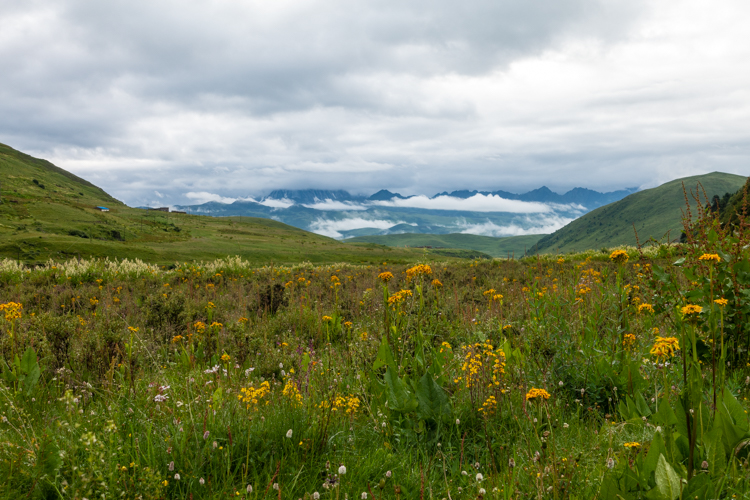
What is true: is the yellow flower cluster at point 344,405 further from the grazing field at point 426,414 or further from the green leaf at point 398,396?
the green leaf at point 398,396

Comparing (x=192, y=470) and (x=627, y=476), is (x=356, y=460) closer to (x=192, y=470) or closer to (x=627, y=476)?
(x=192, y=470)

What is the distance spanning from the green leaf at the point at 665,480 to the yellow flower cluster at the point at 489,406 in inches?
49.0

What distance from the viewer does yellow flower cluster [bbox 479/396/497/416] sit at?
291 centimetres

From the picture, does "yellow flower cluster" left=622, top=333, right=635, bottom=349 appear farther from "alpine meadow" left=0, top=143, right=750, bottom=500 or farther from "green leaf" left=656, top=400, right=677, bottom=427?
"green leaf" left=656, top=400, right=677, bottom=427

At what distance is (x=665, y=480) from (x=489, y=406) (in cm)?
131

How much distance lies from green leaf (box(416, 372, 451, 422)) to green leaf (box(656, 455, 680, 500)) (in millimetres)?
1380

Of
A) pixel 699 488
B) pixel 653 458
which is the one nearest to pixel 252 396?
pixel 653 458

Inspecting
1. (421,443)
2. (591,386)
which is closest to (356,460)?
(421,443)

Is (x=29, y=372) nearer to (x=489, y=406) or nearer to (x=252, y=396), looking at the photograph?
(x=252, y=396)

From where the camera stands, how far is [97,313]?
24.0ft

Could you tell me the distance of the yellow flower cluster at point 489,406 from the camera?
291cm

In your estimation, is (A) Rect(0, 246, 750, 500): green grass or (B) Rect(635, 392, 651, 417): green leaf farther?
(B) Rect(635, 392, 651, 417): green leaf

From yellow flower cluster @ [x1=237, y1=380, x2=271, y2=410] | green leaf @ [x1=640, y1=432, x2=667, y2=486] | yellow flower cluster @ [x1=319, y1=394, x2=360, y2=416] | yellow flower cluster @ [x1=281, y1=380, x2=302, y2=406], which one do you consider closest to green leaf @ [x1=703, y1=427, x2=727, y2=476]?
green leaf @ [x1=640, y1=432, x2=667, y2=486]

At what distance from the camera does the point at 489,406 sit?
9.67 feet
